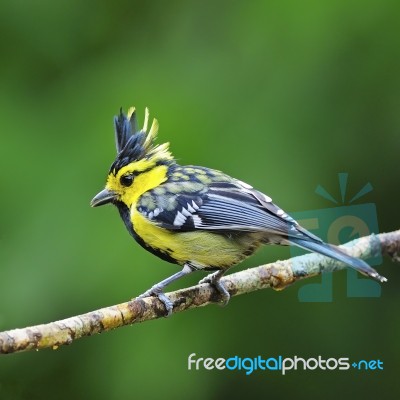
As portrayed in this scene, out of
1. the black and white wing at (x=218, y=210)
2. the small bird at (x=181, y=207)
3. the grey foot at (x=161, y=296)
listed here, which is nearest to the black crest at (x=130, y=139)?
the small bird at (x=181, y=207)

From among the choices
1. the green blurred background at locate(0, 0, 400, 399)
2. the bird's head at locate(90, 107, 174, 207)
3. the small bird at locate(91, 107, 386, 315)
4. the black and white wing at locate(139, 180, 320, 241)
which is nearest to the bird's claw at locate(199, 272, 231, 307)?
the small bird at locate(91, 107, 386, 315)

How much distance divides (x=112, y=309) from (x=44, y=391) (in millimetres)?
1101

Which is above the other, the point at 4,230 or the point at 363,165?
the point at 363,165

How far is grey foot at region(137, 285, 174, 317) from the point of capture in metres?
1.92

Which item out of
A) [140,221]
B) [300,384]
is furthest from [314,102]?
[140,221]

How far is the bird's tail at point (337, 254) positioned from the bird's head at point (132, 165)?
1.44 feet

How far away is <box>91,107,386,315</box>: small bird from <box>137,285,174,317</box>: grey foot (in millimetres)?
43

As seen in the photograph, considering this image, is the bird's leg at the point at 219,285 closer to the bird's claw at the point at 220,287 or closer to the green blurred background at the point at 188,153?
the bird's claw at the point at 220,287

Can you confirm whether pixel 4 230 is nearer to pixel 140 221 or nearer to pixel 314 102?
pixel 140 221

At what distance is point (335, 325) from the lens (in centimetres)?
286

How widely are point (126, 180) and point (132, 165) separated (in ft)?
0.17

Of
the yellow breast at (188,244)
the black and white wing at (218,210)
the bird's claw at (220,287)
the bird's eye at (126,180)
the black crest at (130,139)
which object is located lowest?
the bird's claw at (220,287)

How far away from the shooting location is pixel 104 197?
2.09m

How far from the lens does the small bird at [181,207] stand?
204cm
